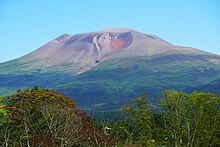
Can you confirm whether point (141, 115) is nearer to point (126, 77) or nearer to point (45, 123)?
point (45, 123)

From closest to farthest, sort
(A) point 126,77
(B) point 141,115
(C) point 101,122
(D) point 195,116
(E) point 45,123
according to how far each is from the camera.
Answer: (C) point 101,122 < (D) point 195,116 < (E) point 45,123 < (B) point 141,115 < (A) point 126,77

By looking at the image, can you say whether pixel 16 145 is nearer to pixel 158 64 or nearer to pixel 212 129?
pixel 212 129

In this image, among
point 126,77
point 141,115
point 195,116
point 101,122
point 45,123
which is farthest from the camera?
point 126,77

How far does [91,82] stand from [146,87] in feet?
88.4

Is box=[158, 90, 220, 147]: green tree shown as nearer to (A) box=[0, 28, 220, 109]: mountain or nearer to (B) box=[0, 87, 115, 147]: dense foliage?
(B) box=[0, 87, 115, 147]: dense foliage

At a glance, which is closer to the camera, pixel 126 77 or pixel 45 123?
pixel 45 123

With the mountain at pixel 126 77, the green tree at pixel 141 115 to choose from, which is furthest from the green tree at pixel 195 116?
the mountain at pixel 126 77

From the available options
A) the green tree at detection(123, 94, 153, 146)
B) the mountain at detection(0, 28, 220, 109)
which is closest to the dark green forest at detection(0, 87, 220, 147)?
the green tree at detection(123, 94, 153, 146)

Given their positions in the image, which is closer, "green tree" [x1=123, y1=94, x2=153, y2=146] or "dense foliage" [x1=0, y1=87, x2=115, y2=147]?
"dense foliage" [x1=0, y1=87, x2=115, y2=147]

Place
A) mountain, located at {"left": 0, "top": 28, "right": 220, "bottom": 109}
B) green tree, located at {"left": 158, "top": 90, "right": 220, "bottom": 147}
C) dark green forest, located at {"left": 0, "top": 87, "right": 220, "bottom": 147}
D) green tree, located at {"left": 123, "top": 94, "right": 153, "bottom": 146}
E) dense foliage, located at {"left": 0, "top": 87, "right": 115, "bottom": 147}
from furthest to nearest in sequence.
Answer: mountain, located at {"left": 0, "top": 28, "right": 220, "bottom": 109} → green tree, located at {"left": 123, "top": 94, "right": 153, "bottom": 146} → green tree, located at {"left": 158, "top": 90, "right": 220, "bottom": 147} → dark green forest, located at {"left": 0, "top": 87, "right": 220, "bottom": 147} → dense foliage, located at {"left": 0, "top": 87, "right": 115, "bottom": 147}

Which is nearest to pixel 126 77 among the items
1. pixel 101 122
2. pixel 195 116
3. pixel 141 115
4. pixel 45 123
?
pixel 141 115

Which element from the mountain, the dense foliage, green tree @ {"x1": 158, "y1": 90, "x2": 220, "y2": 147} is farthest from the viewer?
the mountain

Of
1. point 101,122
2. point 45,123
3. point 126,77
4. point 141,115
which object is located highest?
point 101,122

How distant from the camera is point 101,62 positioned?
198750 millimetres
